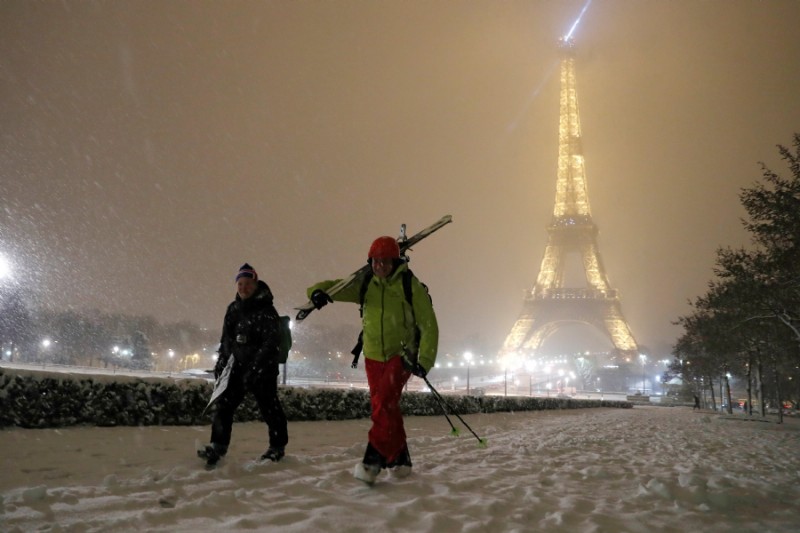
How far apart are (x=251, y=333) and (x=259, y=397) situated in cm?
56

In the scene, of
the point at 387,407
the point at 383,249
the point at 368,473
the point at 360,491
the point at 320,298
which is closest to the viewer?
the point at 360,491

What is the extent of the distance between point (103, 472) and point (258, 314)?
1.65m

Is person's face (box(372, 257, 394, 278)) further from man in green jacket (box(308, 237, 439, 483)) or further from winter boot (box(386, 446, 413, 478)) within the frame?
winter boot (box(386, 446, 413, 478))

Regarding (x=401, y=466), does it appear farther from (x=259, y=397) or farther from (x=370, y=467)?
(x=259, y=397)

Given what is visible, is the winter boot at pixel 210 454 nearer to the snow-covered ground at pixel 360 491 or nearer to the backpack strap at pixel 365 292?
the snow-covered ground at pixel 360 491

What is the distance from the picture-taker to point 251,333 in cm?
472

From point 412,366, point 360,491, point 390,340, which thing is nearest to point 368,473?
point 360,491

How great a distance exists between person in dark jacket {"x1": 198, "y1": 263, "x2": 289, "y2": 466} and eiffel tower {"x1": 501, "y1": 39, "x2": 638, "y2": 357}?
64.7 meters

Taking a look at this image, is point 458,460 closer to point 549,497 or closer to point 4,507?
point 549,497

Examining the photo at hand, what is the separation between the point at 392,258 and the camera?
4.25 m

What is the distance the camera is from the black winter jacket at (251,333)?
4668mm

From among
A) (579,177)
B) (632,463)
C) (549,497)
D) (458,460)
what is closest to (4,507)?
(549,497)

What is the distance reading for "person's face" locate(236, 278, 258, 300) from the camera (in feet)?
15.5

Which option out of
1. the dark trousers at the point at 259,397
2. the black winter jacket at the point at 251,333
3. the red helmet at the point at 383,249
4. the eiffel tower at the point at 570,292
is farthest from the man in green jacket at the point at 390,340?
the eiffel tower at the point at 570,292
